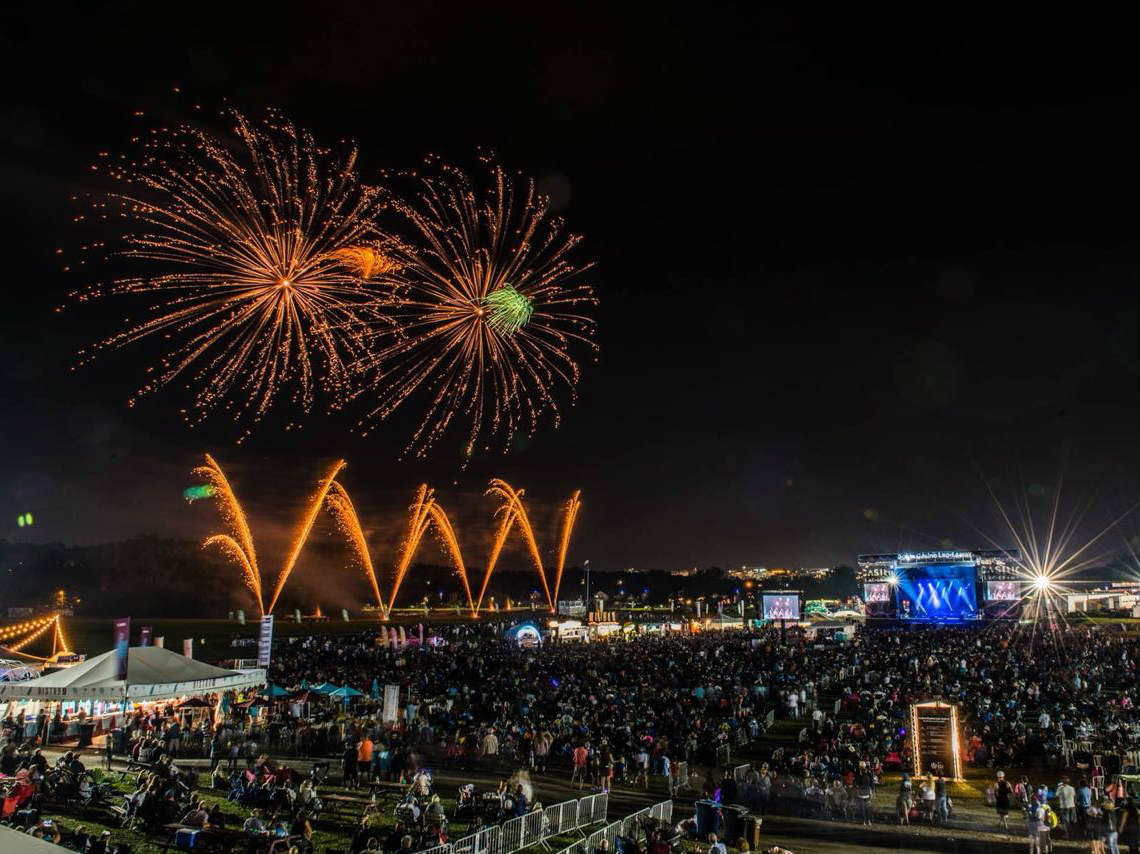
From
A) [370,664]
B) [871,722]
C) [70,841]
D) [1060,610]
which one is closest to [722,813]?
[70,841]

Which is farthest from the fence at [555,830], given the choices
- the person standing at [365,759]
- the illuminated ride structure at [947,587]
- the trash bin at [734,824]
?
the illuminated ride structure at [947,587]

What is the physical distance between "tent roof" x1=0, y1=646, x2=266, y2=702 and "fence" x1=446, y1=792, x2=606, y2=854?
1226cm

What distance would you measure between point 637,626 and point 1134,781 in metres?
55.1

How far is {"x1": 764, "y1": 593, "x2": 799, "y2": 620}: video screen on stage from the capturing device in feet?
255

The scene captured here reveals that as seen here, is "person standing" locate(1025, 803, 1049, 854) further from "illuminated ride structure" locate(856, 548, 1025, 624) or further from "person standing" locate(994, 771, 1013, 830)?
"illuminated ride structure" locate(856, 548, 1025, 624)

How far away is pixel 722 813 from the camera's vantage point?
522 inches

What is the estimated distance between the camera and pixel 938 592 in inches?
3300

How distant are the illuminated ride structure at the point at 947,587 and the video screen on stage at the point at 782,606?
16.1 meters

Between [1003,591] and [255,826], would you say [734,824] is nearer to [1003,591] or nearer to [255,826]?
[255,826]

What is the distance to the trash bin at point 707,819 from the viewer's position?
1326 centimetres

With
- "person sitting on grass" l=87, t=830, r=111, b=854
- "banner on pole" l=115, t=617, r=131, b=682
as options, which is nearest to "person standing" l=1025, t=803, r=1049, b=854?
"person sitting on grass" l=87, t=830, r=111, b=854

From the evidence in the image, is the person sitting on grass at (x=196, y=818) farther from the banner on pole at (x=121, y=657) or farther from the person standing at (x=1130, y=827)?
the person standing at (x=1130, y=827)

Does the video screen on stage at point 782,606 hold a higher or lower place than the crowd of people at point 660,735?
higher

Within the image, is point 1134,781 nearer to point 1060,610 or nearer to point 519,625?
point 519,625
